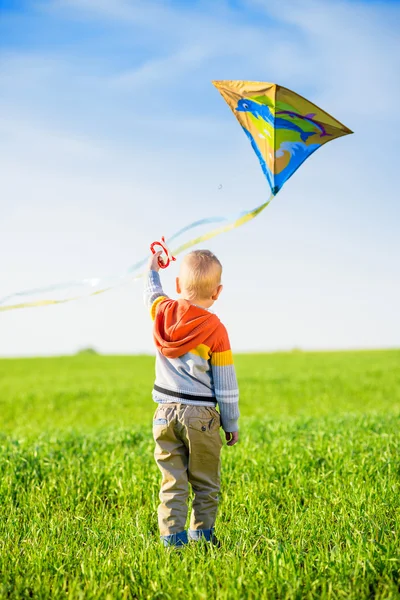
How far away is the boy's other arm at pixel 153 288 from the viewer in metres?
4.86

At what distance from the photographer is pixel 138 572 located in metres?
3.94

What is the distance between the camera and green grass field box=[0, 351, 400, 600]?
12.4ft

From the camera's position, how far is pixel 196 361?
4602 mm

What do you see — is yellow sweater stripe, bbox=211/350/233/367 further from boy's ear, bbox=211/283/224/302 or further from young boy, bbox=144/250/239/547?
boy's ear, bbox=211/283/224/302

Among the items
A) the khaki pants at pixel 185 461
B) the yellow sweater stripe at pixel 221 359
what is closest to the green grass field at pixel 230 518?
the khaki pants at pixel 185 461

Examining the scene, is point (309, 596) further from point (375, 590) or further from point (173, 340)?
point (173, 340)

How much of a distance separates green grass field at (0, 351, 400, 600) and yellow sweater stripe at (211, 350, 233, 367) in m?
1.35

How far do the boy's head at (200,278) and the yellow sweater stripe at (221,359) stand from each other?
40 centimetres

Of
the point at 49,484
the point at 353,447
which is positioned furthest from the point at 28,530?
the point at 353,447

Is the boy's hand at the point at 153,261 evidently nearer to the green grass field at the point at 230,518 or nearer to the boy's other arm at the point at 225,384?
the boy's other arm at the point at 225,384

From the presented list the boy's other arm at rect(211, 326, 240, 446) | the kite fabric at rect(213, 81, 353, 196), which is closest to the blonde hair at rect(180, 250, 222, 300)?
the boy's other arm at rect(211, 326, 240, 446)

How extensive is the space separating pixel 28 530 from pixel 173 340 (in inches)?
87.9

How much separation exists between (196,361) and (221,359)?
20 centimetres

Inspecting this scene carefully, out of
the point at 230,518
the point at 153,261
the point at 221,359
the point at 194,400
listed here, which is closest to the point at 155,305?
the point at 153,261
